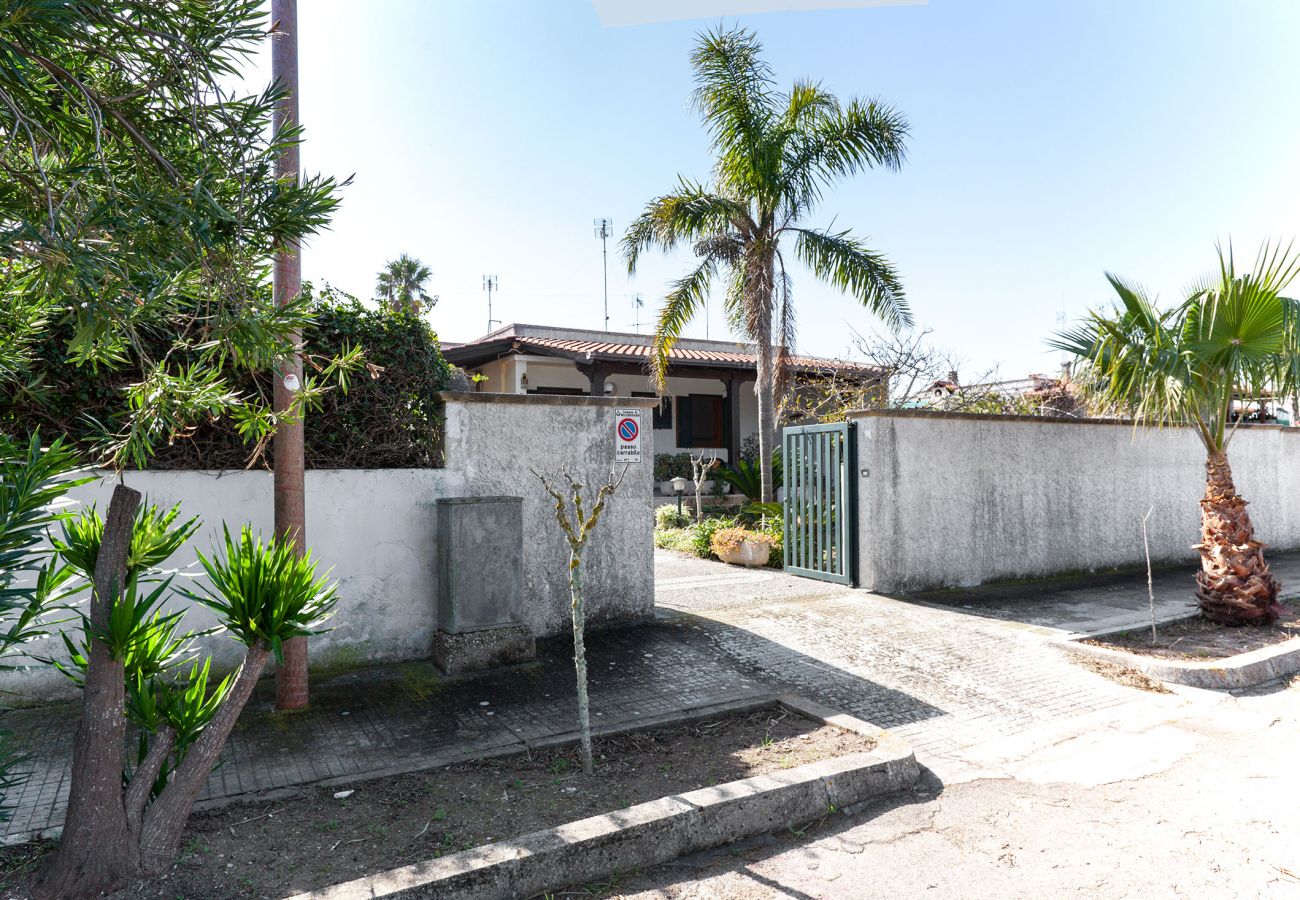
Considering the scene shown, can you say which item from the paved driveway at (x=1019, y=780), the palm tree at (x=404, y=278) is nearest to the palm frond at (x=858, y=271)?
the paved driveway at (x=1019, y=780)

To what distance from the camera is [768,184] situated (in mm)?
11461

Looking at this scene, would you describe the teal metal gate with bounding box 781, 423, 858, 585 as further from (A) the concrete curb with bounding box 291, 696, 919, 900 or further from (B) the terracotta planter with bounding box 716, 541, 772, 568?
(A) the concrete curb with bounding box 291, 696, 919, 900

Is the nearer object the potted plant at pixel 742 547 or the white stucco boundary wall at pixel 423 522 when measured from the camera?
the white stucco boundary wall at pixel 423 522

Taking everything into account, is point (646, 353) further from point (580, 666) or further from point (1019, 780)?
point (1019, 780)

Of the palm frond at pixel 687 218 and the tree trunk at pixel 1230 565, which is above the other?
the palm frond at pixel 687 218

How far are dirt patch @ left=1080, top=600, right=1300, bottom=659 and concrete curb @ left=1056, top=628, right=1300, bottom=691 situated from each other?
0.49 ft

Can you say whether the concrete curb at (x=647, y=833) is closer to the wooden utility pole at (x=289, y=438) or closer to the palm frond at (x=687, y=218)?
the wooden utility pole at (x=289, y=438)

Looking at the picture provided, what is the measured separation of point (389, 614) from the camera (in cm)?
554

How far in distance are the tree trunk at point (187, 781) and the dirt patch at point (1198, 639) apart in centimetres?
643

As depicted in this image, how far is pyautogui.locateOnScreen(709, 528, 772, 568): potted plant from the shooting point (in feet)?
33.7

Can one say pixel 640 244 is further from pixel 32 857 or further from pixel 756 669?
pixel 32 857

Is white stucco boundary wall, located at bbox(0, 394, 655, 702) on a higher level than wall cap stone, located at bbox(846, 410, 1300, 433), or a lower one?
lower

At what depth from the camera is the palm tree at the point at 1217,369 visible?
21.3ft

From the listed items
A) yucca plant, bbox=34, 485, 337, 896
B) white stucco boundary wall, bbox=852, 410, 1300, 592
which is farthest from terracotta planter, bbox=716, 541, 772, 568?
yucca plant, bbox=34, 485, 337, 896
